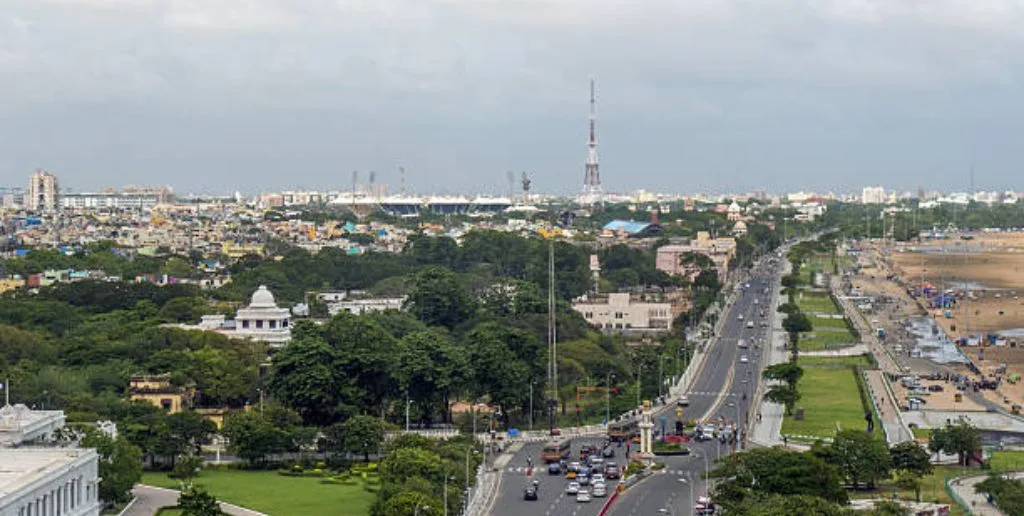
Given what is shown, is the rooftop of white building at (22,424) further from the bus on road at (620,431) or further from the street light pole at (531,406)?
the street light pole at (531,406)

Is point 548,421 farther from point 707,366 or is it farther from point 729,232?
point 729,232

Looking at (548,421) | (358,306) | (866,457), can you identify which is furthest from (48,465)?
(358,306)

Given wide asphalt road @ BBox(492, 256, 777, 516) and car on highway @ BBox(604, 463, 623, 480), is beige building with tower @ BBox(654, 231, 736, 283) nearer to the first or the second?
wide asphalt road @ BBox(492, 256, 777, 516)

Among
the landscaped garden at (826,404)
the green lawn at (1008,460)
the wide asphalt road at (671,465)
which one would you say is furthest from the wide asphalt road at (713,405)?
the green lawn at (1008,460)

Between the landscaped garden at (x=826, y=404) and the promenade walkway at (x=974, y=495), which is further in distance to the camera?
the landscaped garden at (x=826, y=404)

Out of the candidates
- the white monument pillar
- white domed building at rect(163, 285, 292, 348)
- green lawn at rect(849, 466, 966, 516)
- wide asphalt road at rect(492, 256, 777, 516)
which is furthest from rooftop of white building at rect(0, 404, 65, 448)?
white domed building at rect(163, 285, 292, 348)
